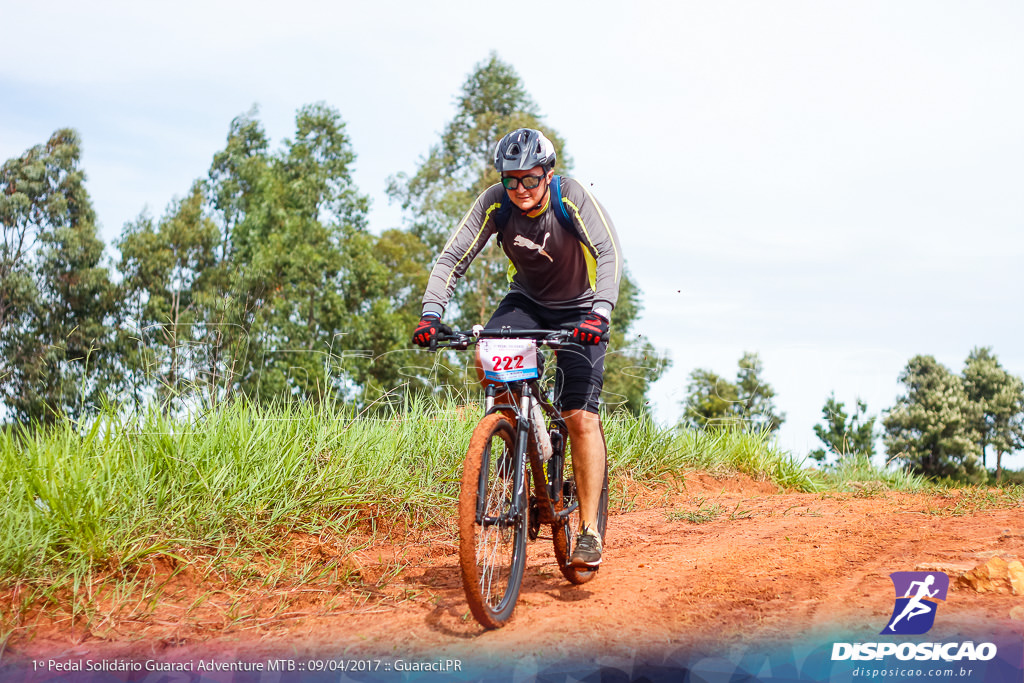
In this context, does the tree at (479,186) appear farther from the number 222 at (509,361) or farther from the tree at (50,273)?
the number 222 at (509,361)

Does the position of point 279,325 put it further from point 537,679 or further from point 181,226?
point 537,679

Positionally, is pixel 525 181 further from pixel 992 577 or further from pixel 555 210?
pixel 992 577

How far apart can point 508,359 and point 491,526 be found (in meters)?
0.74

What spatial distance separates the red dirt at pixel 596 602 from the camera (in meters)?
3.51

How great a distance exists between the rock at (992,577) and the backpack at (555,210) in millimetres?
2432

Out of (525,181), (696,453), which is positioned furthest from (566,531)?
(696,453)

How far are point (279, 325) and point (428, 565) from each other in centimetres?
2613

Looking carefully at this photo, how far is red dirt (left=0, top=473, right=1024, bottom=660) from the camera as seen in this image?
11.5 ft

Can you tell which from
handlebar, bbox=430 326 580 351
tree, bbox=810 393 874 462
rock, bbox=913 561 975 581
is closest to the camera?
handlebar, bbox=430 326 580 351

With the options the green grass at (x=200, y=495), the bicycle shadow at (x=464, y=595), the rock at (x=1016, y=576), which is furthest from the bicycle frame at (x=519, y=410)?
the rock at (x=1016, y=576)

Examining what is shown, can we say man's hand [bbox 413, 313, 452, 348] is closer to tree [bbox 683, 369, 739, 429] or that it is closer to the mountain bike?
the mountain bike

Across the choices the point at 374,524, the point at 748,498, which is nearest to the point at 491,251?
the point at 748,498

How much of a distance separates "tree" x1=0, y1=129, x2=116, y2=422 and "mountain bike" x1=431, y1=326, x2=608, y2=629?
25769 millimetres

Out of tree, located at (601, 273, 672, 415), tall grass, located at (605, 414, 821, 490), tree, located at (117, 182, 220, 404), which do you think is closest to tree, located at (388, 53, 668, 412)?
tree, located at (601, 273, 672, 415)
